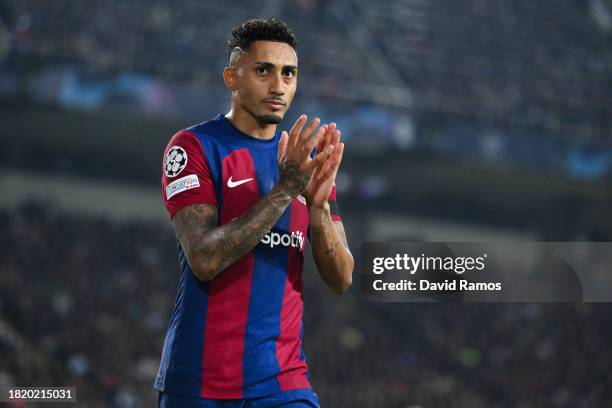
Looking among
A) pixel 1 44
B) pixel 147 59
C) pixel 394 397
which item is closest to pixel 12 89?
pixel 1 44

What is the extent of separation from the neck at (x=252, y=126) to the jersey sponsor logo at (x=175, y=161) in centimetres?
26

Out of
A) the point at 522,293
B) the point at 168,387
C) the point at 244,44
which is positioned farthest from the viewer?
the point at 522,293

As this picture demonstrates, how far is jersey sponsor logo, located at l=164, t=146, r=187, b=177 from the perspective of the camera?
3174 millimetres

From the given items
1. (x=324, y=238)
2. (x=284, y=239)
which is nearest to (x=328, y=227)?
(x=324, y=238)

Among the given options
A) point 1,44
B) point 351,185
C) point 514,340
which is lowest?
point 514,340

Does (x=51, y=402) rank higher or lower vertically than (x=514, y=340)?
lower

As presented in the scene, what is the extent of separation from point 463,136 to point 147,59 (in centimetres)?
719

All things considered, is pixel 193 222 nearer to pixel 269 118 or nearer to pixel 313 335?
pixel 269 118

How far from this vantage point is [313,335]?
17688 millimetres

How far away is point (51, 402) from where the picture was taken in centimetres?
1385

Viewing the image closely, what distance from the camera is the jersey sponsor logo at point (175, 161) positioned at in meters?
3.17

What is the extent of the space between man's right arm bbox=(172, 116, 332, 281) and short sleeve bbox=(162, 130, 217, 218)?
0.13m

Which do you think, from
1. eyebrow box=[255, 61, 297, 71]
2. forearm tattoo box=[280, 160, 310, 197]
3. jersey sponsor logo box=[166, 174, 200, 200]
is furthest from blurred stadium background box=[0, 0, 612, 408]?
forearm tattoo box=[280, 160, 310, 197]

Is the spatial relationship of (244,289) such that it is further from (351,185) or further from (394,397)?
(351,185)
